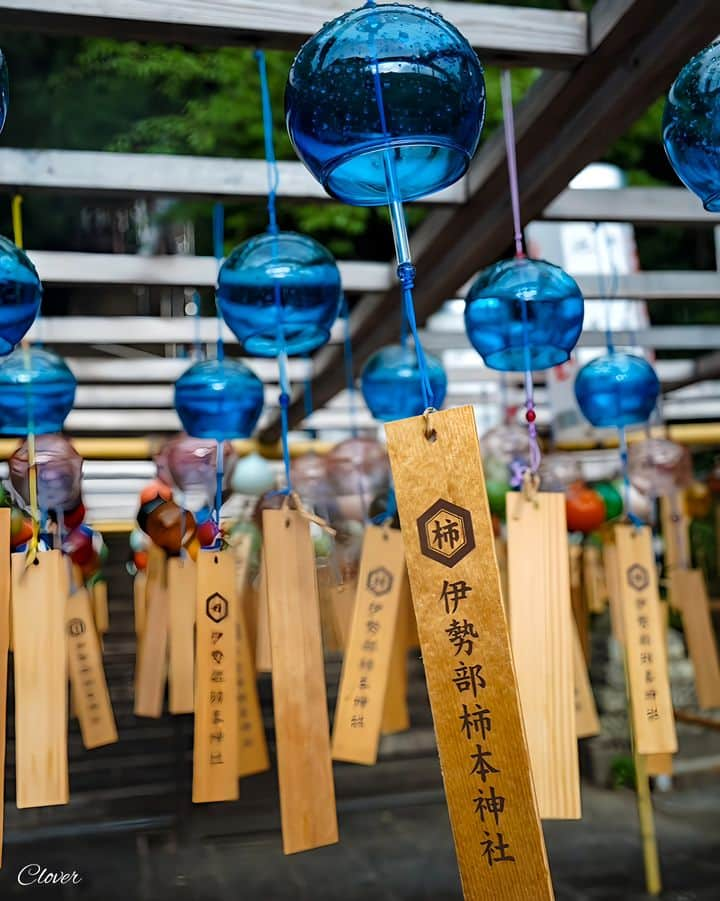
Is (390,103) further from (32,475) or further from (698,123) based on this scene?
(32,475)

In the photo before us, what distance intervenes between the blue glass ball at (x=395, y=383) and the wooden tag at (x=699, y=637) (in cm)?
85

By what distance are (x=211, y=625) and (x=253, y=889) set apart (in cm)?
227

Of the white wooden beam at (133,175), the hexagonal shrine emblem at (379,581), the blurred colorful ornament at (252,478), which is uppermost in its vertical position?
the white wooden beam at (133,175)

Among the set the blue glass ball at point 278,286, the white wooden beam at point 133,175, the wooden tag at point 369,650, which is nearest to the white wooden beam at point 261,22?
the blue glass ball at point 278,286

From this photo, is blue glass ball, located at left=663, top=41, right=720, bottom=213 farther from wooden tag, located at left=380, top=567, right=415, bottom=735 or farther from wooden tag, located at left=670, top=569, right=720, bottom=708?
wooden tag, located at left=670, top=569, right=720, bottom=708

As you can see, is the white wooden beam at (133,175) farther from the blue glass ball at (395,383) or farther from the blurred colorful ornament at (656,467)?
the blurred colorful ornament at (656,467)

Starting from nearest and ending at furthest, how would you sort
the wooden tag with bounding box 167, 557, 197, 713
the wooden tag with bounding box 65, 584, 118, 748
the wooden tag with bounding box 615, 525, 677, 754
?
the wooden tag with bounding box 615, 525, 677, 754
the wooden tag with bounding box 167, 557, 197, 713
the wooden tag with bounding box 65, 584, 118, 748

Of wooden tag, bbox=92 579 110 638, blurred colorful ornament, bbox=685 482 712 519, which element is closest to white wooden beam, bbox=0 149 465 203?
wooden tag, bbox=92 579 110 638

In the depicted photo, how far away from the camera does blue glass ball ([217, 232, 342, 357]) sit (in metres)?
1.42

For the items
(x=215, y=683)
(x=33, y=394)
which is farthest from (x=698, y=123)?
(x=33, y=394)

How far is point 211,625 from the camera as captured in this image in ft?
4.86

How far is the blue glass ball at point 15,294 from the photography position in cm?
116

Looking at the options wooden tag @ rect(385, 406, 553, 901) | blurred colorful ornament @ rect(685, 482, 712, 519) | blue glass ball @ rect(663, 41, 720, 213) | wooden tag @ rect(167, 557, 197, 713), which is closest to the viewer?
wooden tag @ rect(385, 406, 553, 901)

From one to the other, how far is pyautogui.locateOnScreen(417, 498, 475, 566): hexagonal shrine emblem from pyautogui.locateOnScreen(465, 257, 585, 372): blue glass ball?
24.3 inches
